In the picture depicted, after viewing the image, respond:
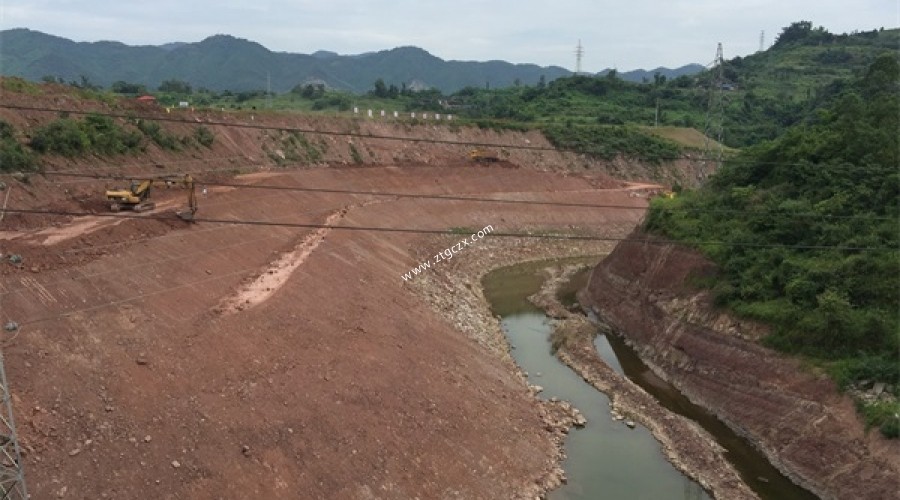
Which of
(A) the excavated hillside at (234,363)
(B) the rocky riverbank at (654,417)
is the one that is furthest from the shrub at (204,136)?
(B) the rocky riverbank at (654,417)

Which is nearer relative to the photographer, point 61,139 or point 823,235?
point 823,235

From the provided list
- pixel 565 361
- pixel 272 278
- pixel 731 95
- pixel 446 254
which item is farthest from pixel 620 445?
pixel 731 95

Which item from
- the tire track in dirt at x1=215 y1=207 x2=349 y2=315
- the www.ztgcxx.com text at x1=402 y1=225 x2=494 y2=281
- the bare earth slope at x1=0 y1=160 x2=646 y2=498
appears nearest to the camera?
the bare earth slope at x1=0 y1=160 x2=646 y2=498

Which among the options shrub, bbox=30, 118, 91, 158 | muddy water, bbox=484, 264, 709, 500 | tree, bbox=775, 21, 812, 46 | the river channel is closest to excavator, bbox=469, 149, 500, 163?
the river channel

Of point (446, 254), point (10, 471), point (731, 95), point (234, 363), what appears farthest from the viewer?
point (731, 95)

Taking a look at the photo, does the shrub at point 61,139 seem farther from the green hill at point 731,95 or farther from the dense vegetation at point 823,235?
the green hill at point 731,95

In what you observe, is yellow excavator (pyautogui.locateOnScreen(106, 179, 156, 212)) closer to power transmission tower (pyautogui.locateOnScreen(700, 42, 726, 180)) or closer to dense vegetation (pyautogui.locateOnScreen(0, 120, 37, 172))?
dense vegetation (pyautogui.locateOnScreen(0, 120, 37, 172))

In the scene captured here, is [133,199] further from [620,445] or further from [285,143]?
[285,143]
